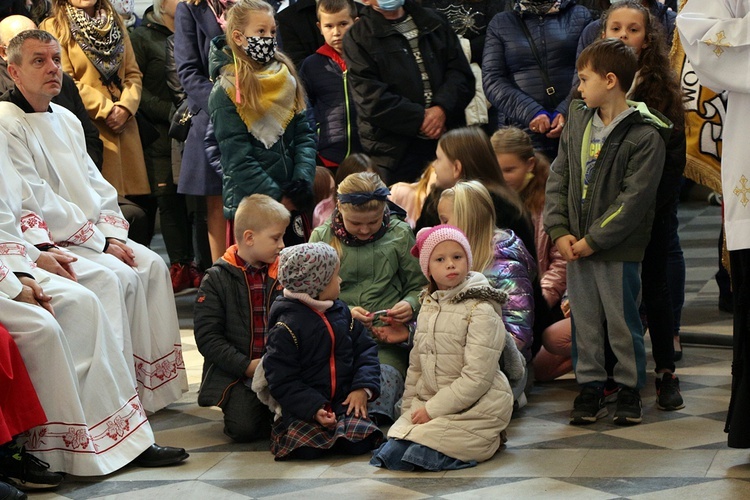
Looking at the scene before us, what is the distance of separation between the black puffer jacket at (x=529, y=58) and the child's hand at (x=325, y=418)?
2.63m

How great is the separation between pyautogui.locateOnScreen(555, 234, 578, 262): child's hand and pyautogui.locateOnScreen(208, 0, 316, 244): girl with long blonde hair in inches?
66.9

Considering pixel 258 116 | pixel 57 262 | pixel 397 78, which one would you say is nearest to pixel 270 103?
pixel 258 116

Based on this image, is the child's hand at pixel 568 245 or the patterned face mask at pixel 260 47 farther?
the patterned face mask at pixel 260 47

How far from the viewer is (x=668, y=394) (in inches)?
207

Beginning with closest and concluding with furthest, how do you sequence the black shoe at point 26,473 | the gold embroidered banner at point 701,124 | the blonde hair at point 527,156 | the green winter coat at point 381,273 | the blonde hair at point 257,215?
1. the black shoe at point 26,473
2. the blonde hair at point 257,215
3. the green winter coat at point 381,273
4. the gold embroidered banner at point 701,124
5. the blonde hair at point 527,156

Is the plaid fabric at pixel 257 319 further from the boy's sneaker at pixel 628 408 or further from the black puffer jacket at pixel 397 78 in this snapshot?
the black puffer jacket at pixel 397 78

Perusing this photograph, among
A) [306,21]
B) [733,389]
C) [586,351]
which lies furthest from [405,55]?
[733,389]

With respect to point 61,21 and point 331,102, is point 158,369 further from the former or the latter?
point 61,21

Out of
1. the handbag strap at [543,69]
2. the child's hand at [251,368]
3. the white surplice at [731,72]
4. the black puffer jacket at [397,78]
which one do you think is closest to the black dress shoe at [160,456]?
the child's hand at [251,368]

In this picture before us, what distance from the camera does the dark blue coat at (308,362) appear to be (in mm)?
4805

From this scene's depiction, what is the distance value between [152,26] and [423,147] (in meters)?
2.59

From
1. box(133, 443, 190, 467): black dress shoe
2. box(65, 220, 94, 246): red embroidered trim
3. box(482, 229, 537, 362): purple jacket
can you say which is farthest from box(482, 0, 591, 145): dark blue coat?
box(133, 443, 190, 467): black dress shoe

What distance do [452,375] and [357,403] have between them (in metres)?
0.40

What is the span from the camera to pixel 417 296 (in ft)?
18.0
